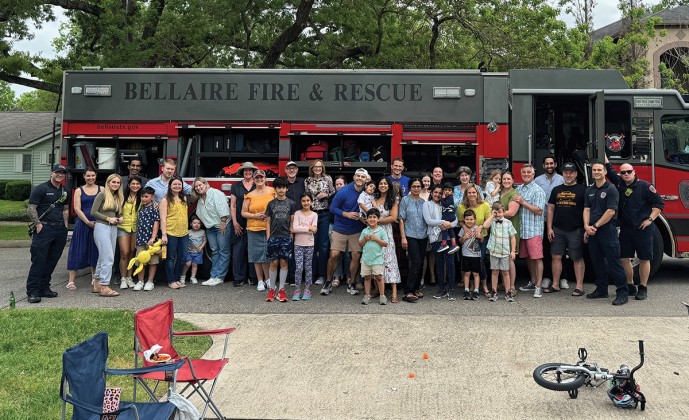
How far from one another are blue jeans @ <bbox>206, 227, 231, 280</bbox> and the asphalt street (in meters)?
0.43

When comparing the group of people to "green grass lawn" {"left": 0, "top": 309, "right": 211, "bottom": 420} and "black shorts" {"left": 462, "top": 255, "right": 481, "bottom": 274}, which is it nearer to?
"black shorts" {"left": 462, "top": 255, "right": 481, "bottom": 274}

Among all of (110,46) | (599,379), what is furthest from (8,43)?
(599,379)

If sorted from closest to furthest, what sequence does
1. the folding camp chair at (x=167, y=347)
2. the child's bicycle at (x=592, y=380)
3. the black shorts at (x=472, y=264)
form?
1. the folding camp chair at (x=167, y=347)
2. the child's bicycle at (x=592, y=380)
3. the black shorts at (x=472, y=264)

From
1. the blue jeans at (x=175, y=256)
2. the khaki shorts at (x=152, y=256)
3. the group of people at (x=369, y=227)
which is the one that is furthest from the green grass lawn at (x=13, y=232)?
the blue jeans at (x=175, y=256)

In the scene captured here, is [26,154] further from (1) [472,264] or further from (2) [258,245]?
(1) [472,264]

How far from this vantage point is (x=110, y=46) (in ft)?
55.8

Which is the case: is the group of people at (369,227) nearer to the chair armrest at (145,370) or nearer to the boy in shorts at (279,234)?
the boy in shorts at (279,234)

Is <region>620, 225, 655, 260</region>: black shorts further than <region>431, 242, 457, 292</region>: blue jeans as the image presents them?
No

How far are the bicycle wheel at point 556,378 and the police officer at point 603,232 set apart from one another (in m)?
3.66

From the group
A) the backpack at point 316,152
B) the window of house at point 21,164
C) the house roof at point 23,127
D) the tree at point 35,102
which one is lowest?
the backpack at point 316,152

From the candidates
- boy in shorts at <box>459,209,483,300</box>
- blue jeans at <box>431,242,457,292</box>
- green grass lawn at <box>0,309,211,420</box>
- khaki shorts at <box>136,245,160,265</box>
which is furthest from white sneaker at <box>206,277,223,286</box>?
boy in shorts at <box>459,209,483,300</box>

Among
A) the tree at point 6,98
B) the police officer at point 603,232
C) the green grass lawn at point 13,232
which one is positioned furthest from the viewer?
the tree at point 6,98

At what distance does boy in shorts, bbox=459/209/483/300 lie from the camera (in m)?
8.20

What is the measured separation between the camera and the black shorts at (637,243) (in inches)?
315
